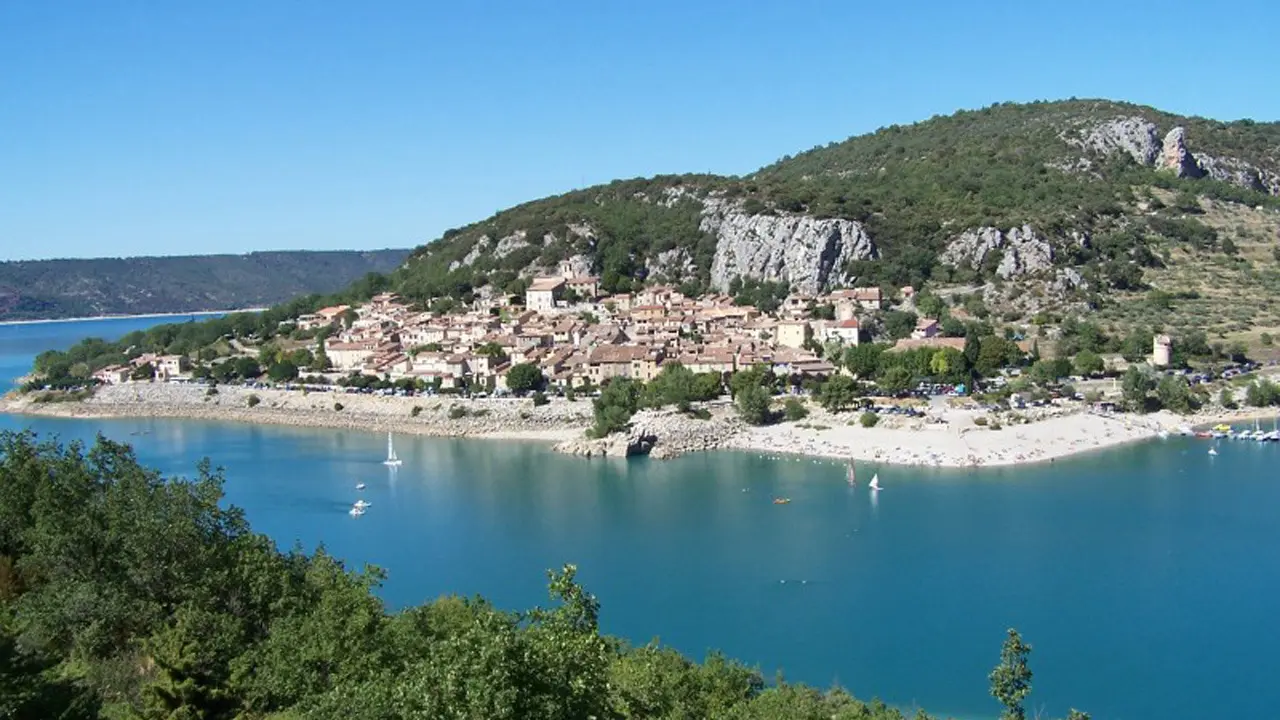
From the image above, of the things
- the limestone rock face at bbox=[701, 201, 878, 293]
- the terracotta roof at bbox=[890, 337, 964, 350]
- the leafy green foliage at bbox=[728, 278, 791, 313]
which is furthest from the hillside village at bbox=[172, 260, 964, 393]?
the limestone rock face at bbox=[701, 201, 878, 293]

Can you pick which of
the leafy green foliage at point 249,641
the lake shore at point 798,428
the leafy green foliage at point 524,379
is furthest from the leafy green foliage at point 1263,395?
the leafy green foliage at point 249,641

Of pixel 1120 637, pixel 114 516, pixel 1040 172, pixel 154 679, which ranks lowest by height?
pixel 1120 637

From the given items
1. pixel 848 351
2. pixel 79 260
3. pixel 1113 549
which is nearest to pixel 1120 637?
pixel 1113 549

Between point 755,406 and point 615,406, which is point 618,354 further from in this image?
point 755,406

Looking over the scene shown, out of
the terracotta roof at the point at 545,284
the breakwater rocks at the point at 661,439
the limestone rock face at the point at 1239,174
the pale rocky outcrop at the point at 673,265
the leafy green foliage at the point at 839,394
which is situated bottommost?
the breakwater rocks at the point at 661,439

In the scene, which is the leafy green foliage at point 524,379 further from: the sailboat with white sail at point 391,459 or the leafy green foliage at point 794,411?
the leafy green foliage at point 794,411

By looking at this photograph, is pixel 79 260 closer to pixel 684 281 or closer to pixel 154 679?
pixel 684 281

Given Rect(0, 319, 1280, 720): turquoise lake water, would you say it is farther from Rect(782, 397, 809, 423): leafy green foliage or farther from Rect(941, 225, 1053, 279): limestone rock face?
Rect(941, 225, 1053, 279): limestone rock face
